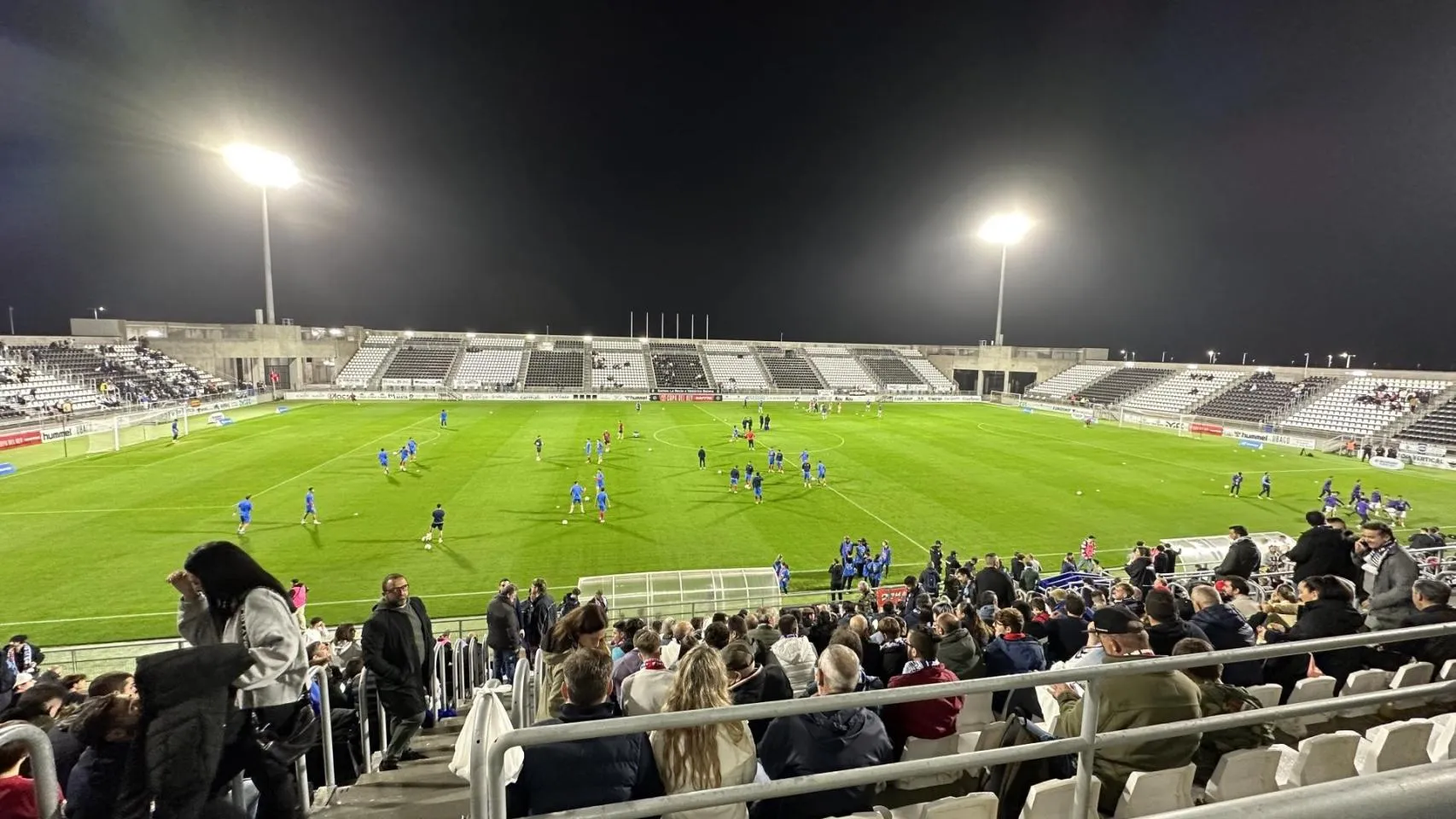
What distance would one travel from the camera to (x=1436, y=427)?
4034cm

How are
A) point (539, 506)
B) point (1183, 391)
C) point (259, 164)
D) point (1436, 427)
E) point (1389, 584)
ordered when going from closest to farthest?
point (1389, 584) < point (539, 506) < point (1436, 427) < point (259, 164) < point (1183, 391)

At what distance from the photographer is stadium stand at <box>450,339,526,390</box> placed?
70.6m

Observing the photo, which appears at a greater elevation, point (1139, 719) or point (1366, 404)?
point (1139, 719)

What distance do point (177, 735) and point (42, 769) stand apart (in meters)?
1.16

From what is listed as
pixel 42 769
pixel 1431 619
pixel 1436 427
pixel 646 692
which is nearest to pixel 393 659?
pixel 646 692

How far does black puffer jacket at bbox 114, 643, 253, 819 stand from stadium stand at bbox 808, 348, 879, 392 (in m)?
76.9

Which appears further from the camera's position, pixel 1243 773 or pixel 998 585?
pixel 998 585

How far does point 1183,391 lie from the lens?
62312mm

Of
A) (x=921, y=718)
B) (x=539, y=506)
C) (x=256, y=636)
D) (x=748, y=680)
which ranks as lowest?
(x=539, y=506)

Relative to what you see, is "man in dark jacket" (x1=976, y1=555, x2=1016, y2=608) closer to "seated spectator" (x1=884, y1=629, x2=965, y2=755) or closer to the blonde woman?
"seated spectator" (x1=884, y1=629, x2=965, y2=755)

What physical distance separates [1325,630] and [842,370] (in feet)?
261

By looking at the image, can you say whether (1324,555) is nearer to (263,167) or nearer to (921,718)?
(921,718)

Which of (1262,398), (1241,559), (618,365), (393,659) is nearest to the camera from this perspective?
(393,659)

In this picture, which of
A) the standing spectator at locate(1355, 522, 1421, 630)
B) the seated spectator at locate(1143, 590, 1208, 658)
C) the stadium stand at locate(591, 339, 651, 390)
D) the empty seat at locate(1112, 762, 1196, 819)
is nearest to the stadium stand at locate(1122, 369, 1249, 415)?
the stadium stand at locate(591, 339, 651, 390)
